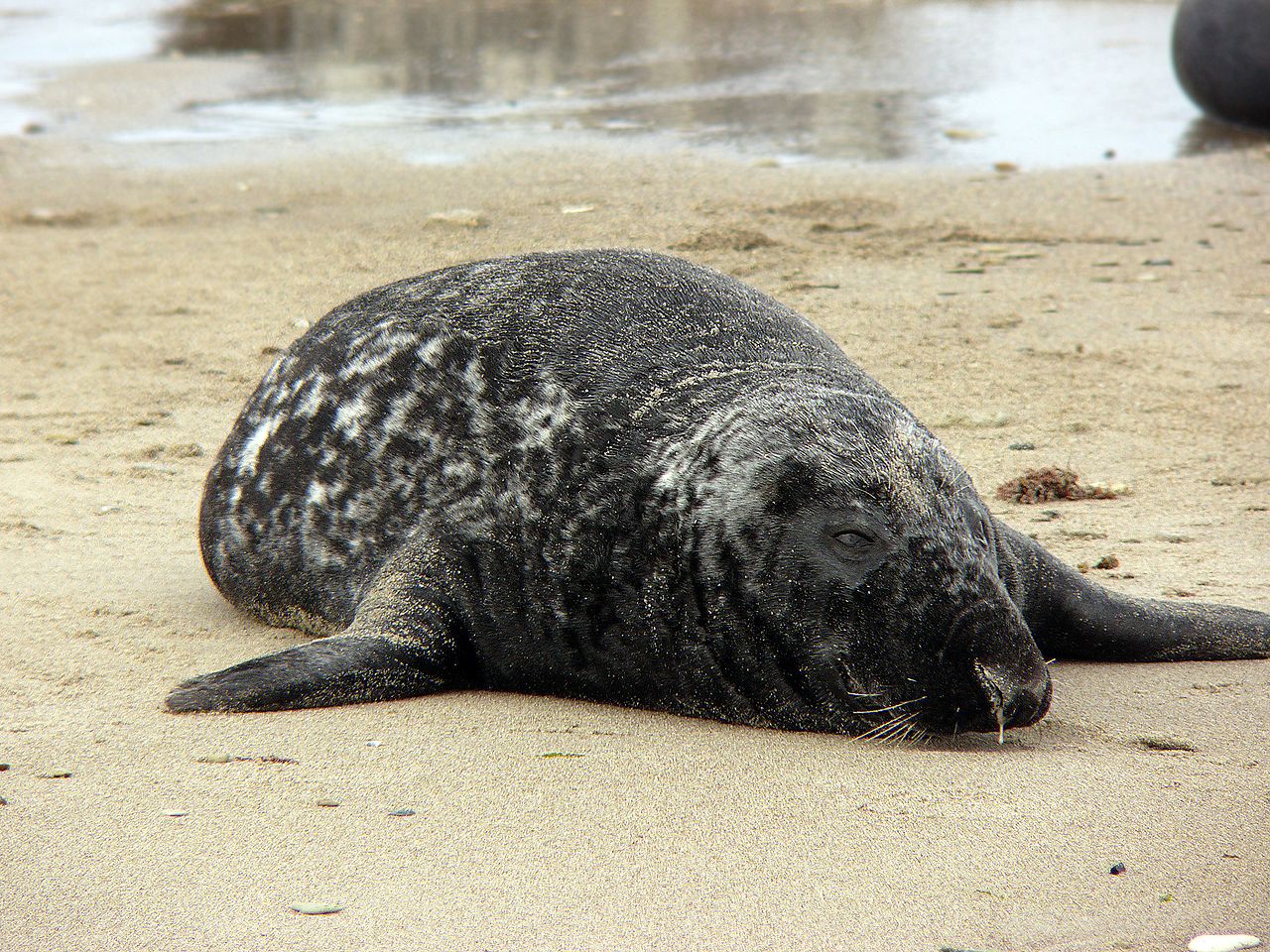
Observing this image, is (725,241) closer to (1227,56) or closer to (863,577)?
(1227,56)

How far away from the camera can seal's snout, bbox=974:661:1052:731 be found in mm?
3336

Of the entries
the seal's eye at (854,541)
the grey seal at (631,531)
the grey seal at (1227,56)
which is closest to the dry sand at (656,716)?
the grey seal at (631,531)

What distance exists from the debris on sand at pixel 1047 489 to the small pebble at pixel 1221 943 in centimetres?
310

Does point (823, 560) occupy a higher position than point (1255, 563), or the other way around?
point (823, 560)

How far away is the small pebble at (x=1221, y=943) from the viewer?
2.39 metres

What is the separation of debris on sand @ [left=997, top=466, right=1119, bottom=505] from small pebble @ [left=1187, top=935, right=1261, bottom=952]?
3.10 m

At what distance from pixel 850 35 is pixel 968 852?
17158 mm

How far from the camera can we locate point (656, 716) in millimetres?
3648

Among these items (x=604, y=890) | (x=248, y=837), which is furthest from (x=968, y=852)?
(x=248, y=837)

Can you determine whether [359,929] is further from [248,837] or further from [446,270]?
[446,270]

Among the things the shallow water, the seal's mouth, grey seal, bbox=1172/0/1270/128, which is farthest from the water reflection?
the seal's mouth

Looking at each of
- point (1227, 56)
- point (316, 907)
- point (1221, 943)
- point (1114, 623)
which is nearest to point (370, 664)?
point (316, 907)

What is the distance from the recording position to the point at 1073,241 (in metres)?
9.06

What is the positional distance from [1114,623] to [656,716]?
50.1 inches
